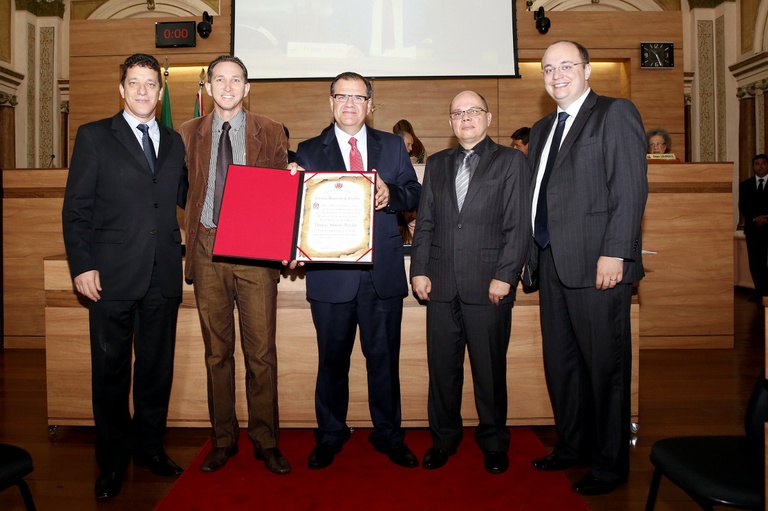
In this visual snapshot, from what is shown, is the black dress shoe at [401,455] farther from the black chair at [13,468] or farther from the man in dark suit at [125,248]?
the black chair at [13,468]

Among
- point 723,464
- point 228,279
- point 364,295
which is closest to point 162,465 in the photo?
point 228,279

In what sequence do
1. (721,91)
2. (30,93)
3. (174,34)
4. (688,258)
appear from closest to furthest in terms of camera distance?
(688,258) < (174,34) < (721,91) < (30,93)

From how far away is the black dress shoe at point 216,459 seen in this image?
238cm

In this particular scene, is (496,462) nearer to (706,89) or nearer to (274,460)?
(274,460)

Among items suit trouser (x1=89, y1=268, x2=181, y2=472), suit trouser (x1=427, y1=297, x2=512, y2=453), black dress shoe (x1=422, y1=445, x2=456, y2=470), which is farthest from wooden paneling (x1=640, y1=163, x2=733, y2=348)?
suit trouser (x1=89, y1=268, x2=181, y2=472)

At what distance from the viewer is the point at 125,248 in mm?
2252

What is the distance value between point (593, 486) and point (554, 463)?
23 cm

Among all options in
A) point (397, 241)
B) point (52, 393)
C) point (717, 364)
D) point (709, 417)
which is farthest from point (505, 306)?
point (717, 364)

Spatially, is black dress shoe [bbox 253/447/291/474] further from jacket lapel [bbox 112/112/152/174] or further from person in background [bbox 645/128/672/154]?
person in background [bbox 645/128/672/154]

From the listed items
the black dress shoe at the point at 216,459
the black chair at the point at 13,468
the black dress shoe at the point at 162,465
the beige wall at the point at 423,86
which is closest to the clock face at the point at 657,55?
the beige wall at the point at 423,86

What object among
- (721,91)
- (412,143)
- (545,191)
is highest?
(721,91)

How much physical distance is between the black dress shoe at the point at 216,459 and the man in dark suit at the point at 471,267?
82cm

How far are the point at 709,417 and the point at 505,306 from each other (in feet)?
5.05

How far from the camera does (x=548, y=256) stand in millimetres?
2330
